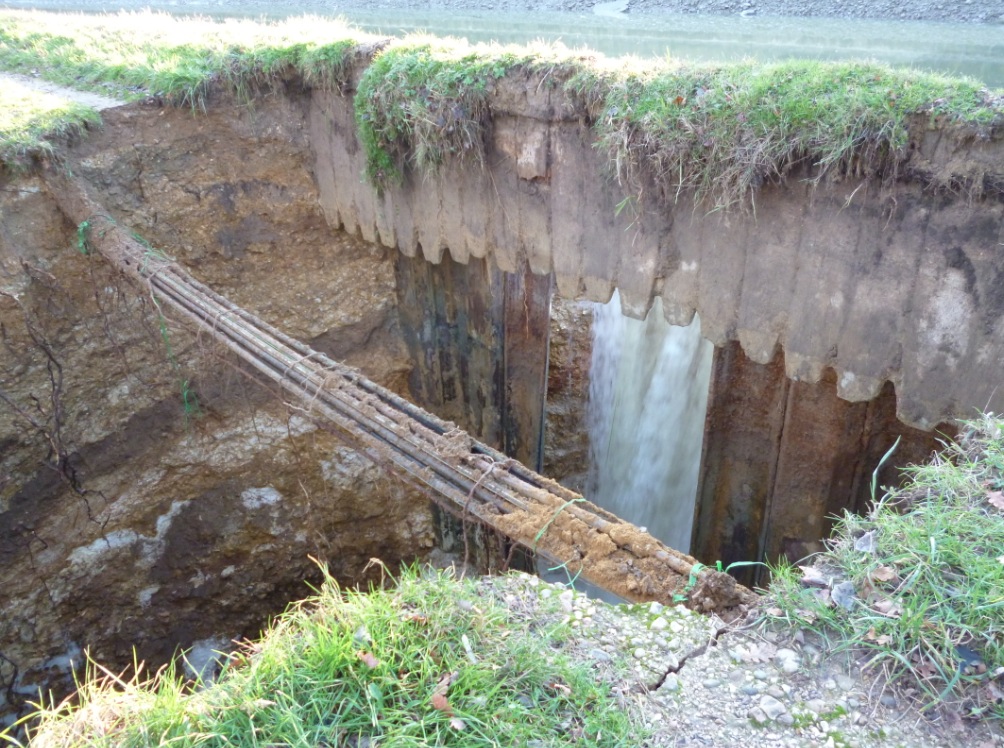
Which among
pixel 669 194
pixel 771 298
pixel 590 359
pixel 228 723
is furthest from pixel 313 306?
pixel 228 723

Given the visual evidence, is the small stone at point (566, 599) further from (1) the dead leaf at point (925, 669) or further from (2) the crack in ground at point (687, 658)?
(1) the dead leaf at point (925, 669)

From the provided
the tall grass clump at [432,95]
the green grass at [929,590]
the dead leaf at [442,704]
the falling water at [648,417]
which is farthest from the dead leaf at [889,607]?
the falling water at [648,417]

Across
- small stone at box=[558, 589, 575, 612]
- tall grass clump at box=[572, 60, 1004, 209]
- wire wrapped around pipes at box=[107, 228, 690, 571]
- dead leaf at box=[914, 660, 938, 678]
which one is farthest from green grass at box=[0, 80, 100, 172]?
dead leaf at box=[914, 660, 938, 678]

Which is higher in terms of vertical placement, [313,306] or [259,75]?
[259,75]

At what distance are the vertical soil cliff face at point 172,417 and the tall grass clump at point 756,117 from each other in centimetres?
336

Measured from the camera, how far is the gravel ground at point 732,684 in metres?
1.94

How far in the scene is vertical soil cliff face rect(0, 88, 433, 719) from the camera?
5.85 m

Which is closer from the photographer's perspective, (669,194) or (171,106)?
(669,194)

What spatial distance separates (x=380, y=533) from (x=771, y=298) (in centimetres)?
510

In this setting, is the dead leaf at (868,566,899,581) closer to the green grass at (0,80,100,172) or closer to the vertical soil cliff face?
the vertical soil cliff face

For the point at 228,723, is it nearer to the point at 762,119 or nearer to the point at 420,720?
the point at 420,720

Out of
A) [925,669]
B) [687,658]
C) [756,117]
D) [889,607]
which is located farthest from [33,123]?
[925,669]

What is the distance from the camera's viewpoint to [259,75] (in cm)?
612

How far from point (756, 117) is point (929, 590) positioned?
2.45 metres
